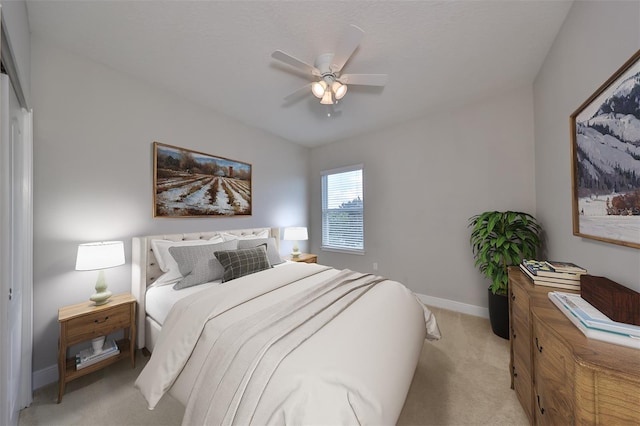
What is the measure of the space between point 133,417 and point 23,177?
1803 millimetres

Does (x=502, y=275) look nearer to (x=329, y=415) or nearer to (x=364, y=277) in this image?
(x=364, y=277)

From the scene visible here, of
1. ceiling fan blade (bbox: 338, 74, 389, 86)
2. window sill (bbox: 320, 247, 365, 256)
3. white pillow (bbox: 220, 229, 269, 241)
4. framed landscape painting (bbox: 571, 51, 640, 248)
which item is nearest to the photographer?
framed landscape painting (bbox: 571, 51, 640, 248)

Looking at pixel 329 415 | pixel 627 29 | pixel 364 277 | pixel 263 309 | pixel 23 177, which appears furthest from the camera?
pixel 364 277

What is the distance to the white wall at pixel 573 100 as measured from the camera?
113cm

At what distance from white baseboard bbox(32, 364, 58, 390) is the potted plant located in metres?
3.99

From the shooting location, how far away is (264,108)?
9.48 feet

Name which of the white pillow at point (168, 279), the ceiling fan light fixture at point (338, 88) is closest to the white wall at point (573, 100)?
the ceiling fan light fixture at point (338, 88)

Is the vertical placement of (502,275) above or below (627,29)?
below

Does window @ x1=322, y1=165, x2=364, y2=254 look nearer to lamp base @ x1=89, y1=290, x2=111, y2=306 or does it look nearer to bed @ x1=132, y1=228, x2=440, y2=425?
bed @ x1=132, y1=228, x2=440, y2=425

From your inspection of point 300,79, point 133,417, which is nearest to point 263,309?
point 133,417

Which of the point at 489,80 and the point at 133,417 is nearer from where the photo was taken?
the point at 133,417

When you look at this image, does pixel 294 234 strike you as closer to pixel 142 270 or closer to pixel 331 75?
pixel 142 270

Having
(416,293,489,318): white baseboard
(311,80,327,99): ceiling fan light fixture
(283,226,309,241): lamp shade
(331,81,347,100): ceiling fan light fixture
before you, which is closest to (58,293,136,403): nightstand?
(283,226,309,241): lamp shade

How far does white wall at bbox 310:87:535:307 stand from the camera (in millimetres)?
2617
